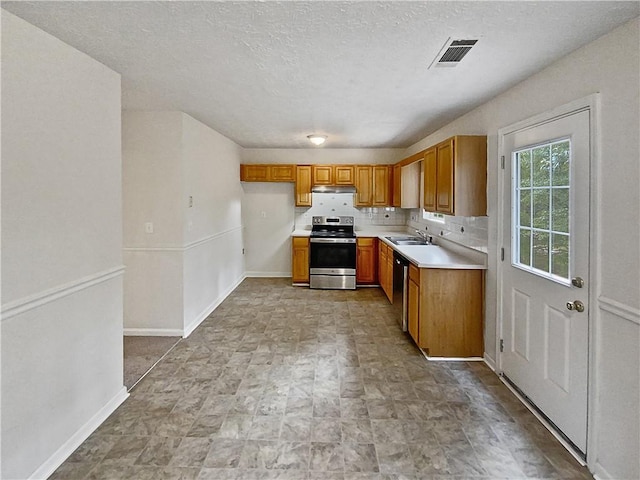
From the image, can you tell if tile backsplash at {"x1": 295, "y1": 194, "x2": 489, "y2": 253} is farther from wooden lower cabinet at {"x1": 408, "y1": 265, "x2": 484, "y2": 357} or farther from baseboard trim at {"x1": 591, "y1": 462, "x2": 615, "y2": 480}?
baseboard trim at {"x1": 591, "y1": 462, "x2": 615, "y2": 480}

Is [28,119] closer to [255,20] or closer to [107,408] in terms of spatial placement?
[255,20]

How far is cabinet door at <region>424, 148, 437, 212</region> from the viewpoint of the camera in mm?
4023

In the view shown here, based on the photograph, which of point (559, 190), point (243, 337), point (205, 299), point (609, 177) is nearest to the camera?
point (609, 177)

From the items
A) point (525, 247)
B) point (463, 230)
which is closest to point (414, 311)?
point (463, 230)

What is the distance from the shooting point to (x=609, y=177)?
193cm

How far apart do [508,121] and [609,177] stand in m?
→ 1.19

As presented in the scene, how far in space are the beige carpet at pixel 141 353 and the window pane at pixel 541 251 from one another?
3.15 meters

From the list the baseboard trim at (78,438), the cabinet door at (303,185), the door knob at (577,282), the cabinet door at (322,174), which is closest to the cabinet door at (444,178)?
the door knob at (577,282)

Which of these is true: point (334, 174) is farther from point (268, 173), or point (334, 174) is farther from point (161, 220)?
point (161, 220)

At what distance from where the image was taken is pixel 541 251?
8.26 feet

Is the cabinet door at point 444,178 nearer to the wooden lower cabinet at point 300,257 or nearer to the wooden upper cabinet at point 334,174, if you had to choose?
the wooden upper cabinet at point 334,174

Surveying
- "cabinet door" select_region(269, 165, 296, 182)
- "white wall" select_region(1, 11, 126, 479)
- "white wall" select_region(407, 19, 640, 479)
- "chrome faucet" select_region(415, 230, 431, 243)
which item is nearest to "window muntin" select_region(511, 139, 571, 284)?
"white wall" select_region(407, 19, 640, 479)

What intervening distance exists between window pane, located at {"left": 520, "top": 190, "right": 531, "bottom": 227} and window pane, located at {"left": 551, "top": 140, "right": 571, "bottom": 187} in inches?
12.2

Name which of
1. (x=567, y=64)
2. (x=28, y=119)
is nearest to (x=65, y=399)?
(x=28, y=119)
